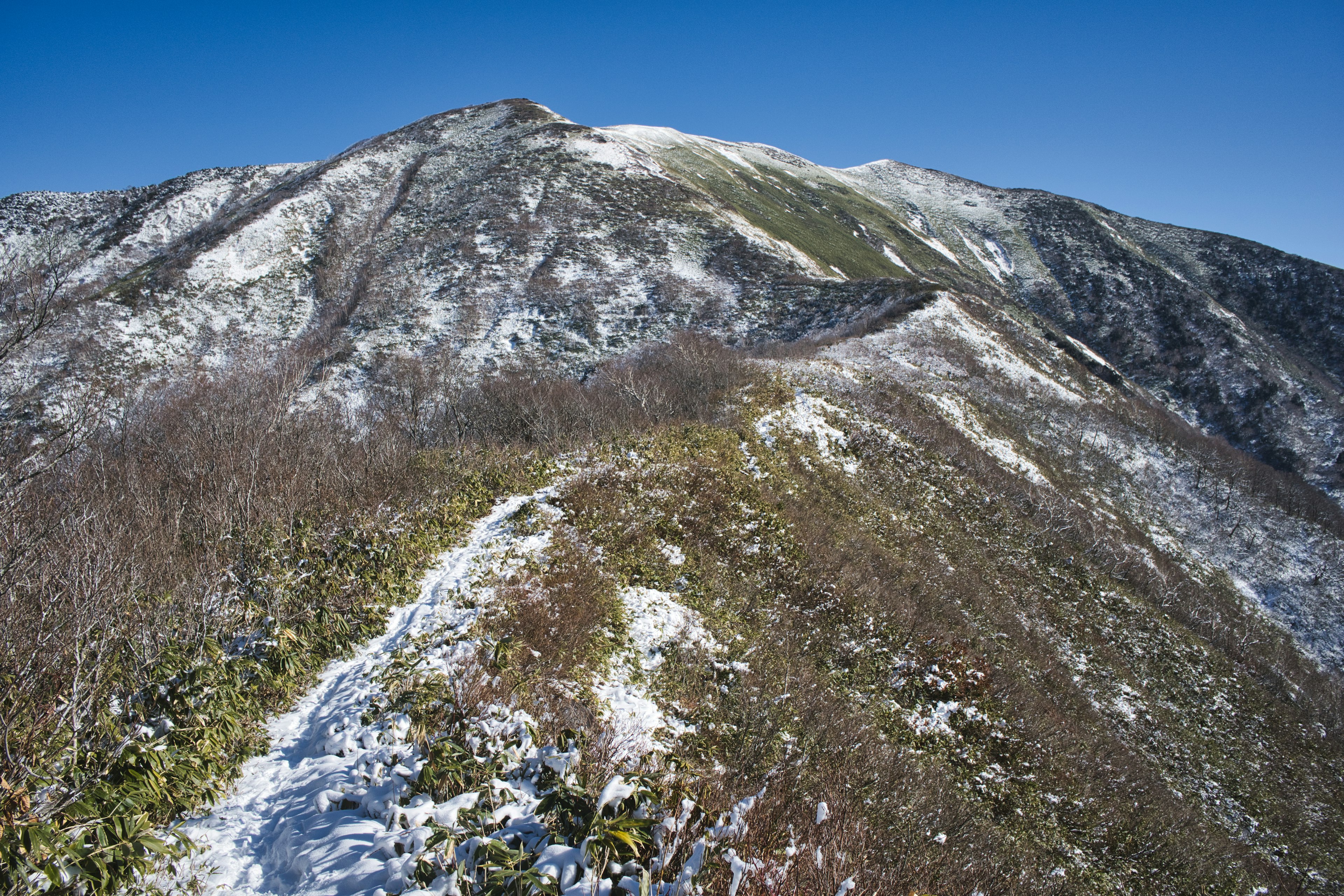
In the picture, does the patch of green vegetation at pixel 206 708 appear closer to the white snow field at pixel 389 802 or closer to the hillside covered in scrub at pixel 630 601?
the hillside covered in scrub at pixel 630 601

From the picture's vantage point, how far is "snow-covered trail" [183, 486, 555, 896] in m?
5.12

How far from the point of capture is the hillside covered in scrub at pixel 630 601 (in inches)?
216

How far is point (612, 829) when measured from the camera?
434cm

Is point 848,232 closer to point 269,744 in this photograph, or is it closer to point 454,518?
point 454,518

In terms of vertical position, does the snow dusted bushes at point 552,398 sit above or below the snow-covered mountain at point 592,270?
below

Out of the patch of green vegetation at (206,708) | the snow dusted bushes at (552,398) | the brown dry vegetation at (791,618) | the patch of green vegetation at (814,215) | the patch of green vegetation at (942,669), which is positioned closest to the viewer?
the patch of green vegetation at (206,708)

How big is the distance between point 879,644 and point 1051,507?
15.5 m

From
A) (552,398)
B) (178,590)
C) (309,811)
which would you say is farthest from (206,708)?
(552,398)

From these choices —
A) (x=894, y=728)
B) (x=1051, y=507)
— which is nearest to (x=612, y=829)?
(x=894, y=728)

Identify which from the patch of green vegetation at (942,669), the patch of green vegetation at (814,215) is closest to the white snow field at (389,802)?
the patch of green vegetation at (942,669)

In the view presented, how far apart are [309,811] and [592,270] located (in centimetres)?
4465

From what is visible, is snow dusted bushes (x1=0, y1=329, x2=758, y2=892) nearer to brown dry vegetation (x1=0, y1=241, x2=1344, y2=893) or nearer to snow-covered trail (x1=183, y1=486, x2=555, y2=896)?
brown dry vegetation (x1=0, y1=241, x2=1344, y2=893)

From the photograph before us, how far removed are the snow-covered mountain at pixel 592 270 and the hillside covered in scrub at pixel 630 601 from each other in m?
0.67

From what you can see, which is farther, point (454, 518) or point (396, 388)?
point (396, 388)
